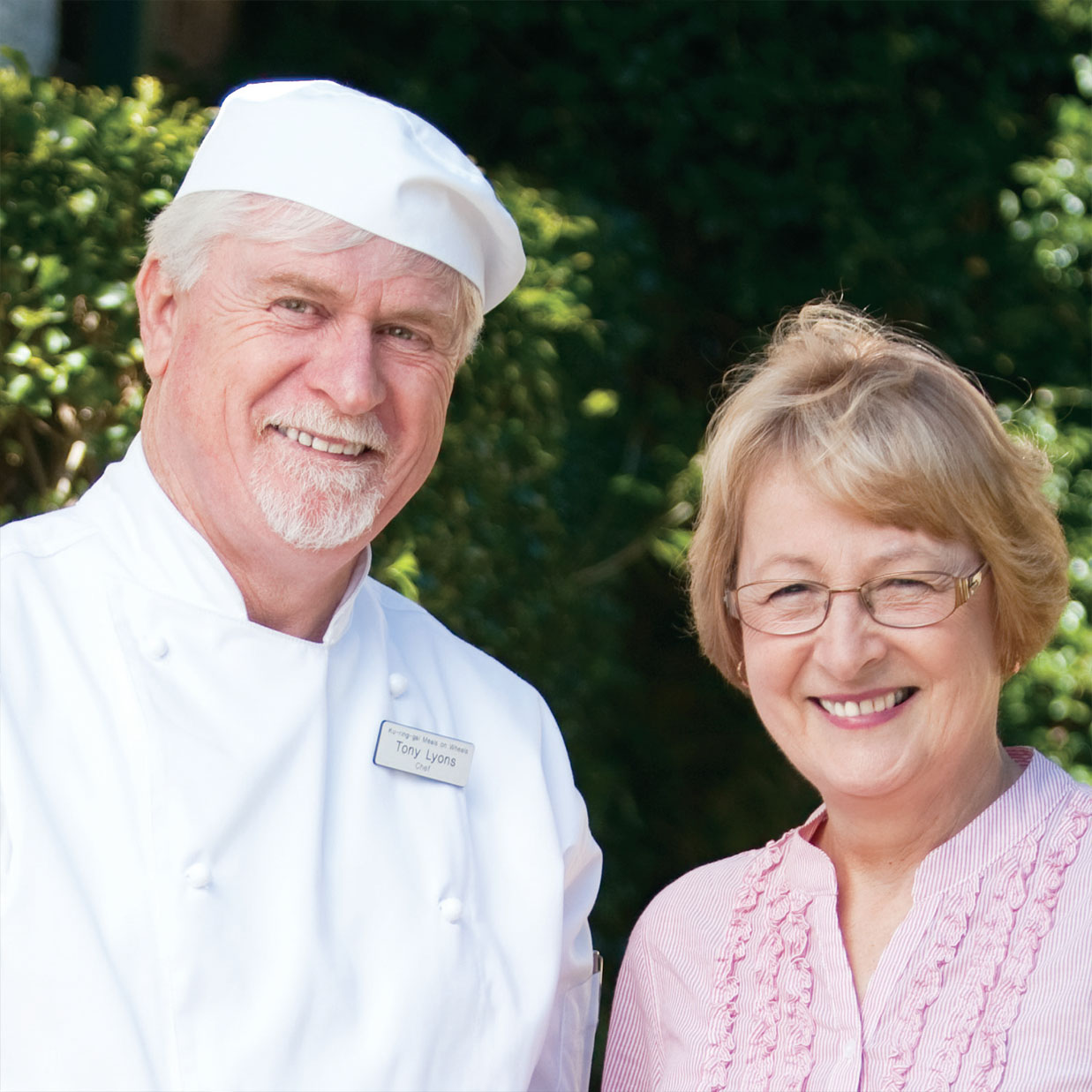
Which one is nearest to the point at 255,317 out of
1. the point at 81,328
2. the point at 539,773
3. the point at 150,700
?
the point at 150,700

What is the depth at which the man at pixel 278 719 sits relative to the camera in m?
1.87

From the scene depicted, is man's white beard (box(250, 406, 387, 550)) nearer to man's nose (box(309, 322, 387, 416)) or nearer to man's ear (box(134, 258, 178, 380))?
man's nose (box(309, 322, 387, 416))

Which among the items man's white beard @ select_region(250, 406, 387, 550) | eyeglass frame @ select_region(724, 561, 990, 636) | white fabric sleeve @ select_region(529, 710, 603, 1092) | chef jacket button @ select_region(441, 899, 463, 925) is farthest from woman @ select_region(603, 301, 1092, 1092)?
man's white beard @ select_region(250, 406, 387, 550)

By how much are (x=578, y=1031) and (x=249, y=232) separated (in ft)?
4.45

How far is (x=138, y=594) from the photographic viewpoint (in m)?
2.09

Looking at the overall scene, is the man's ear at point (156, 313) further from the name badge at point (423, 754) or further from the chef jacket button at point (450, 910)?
the chef jacket button at point (450, 910)

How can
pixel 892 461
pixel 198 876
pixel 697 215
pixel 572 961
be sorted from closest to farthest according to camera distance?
pixel 198 876 → pixel 892 461 → pixel 572 961 → pixel 697 215

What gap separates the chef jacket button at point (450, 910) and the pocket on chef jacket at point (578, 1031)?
0.39 meters

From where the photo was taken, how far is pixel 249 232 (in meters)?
2.15

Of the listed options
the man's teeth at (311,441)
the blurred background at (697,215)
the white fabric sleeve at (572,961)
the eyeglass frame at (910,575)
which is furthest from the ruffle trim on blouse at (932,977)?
the blurred background at (697,215)

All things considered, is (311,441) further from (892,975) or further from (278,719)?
(892,975)

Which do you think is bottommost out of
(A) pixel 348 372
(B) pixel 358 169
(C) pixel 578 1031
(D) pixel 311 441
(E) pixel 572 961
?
Result: (C) pixel 578 1031

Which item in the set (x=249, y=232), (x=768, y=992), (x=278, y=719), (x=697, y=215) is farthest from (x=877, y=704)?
(x=697, y=215)

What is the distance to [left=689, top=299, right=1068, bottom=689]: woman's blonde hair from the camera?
226 cm
